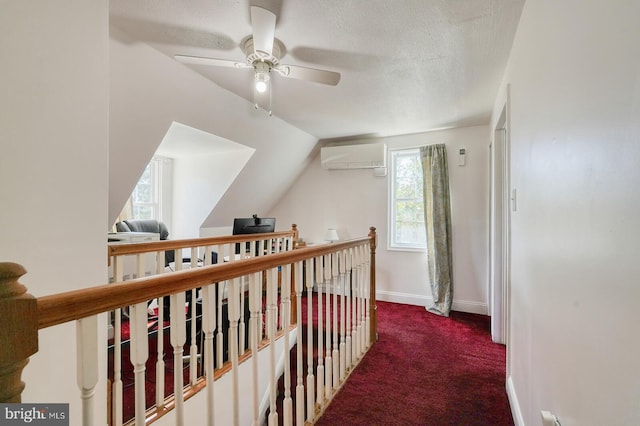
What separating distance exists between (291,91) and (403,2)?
4.56 ft

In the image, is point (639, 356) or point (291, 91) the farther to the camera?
point (291, 91)

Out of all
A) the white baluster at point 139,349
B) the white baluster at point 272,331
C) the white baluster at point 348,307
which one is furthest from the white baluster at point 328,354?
the white baluster at point 139,349

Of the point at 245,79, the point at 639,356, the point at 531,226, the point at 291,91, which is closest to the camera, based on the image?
the point at 639,356

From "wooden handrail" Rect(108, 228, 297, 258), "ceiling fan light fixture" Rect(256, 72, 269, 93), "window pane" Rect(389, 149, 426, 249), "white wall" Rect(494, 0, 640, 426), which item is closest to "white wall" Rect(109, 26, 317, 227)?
"ceiling fan light fixture" Rect(256, 72, 269, 93)

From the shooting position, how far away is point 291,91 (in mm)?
2762

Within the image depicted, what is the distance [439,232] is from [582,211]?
3010 millimetres

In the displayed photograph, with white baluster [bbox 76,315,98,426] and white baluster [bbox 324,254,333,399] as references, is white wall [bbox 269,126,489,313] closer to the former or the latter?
white baluster [bbox 324,254,333,399]

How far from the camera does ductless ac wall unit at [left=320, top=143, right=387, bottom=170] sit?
4203 millimetres

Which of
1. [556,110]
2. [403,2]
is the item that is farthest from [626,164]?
[403,2]

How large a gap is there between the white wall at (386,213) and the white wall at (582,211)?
2367 millimetres

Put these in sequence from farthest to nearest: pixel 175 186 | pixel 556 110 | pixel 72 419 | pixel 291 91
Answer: pixel 175 186
pixel 291 91
pixel 72 419
pixel 556 110

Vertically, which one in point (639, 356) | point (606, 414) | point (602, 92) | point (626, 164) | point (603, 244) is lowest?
point (606, 414)

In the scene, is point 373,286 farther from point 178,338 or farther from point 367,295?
point 178,338

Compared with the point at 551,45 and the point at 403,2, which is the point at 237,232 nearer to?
the point at 403,2
